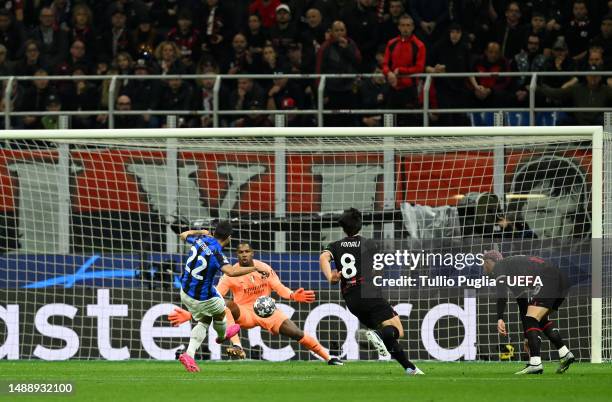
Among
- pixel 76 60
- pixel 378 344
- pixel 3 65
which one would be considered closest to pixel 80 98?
pixel 76 60

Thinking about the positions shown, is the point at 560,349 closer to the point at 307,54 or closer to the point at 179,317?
the point at 179,317

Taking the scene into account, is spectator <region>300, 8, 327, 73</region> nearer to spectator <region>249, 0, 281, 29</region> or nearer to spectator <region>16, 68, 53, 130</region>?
spectator <region>249, 0, 281, 29</region>

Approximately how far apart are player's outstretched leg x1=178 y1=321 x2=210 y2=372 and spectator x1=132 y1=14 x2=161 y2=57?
7488mm

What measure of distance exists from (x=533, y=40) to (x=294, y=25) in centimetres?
359

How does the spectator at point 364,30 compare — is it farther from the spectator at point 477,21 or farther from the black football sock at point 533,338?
the black football sock at point 533,338

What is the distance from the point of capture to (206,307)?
14.6 meters

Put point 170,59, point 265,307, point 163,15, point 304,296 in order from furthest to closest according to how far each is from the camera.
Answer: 1. point 163,15
2. point 170,59
3. point 265,307
4. point 304,296

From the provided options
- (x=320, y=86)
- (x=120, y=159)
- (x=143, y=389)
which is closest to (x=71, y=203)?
(x=120, y=159)

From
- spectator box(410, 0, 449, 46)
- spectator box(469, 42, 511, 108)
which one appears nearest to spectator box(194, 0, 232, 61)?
spectator box(410, 0, 449, 46)

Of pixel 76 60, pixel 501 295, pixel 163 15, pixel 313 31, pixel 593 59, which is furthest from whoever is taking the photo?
pixel 163 15

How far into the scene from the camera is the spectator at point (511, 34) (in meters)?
19.7

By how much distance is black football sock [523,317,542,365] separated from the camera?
14023 millimetres

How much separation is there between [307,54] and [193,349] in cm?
680

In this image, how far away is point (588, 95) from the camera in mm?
18469
